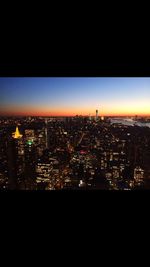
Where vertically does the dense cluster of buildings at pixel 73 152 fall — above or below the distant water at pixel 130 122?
below

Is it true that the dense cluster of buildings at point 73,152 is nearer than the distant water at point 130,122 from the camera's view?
Yes

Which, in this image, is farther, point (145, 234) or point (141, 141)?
point (141, 141)

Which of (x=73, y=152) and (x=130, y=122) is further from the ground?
(x=130, y=122)

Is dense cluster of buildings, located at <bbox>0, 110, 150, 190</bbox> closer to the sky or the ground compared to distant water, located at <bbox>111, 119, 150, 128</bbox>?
closer to the ground

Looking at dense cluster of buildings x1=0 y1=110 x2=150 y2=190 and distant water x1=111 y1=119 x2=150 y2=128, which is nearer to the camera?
dense cluster of buildings x1=0 y1=110 x2=150 y2=190
